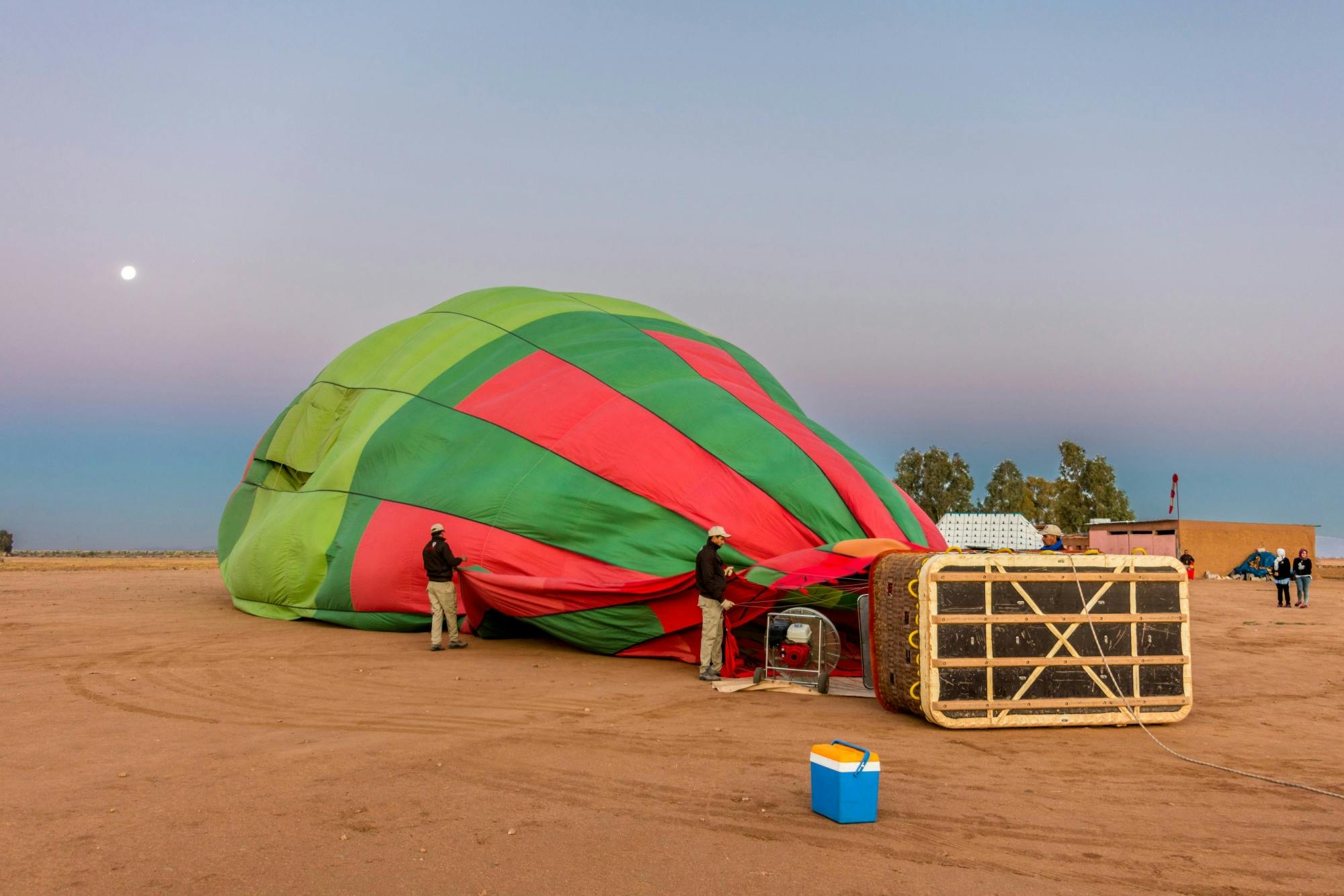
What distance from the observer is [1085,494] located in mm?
61938

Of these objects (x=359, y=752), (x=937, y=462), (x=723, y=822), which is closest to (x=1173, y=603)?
(x=723, y=822)

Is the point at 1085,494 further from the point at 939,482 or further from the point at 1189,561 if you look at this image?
the point at 1189,561

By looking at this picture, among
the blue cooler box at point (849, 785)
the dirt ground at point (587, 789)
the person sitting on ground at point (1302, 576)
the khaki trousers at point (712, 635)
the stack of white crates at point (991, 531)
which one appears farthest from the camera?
the stack of white crates at point (991, 531)

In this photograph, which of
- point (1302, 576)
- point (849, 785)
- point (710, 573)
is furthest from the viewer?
point (1302, 576)

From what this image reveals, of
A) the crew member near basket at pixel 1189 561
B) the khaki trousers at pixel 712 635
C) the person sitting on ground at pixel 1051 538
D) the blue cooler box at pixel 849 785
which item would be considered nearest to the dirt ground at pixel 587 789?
the blue cooler box at pixel 849 785

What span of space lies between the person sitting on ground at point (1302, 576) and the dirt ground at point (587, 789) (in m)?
12.7

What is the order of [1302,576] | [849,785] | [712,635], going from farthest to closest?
[1302,576], [712,635], [849,785]

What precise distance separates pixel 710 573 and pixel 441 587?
3188mm

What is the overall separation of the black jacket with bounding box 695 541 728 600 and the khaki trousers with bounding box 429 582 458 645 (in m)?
2.98

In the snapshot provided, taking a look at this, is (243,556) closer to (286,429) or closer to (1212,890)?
(286,429)

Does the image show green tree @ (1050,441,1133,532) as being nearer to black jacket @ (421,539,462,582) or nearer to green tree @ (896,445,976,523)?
green tree @ (896,445,976,523)

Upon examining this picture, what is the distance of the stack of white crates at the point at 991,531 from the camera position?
45500 mm

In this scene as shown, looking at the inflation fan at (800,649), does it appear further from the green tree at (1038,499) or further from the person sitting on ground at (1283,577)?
the green tree at (1038,499)

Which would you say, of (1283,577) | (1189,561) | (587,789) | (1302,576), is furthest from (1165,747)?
(1189,561)
